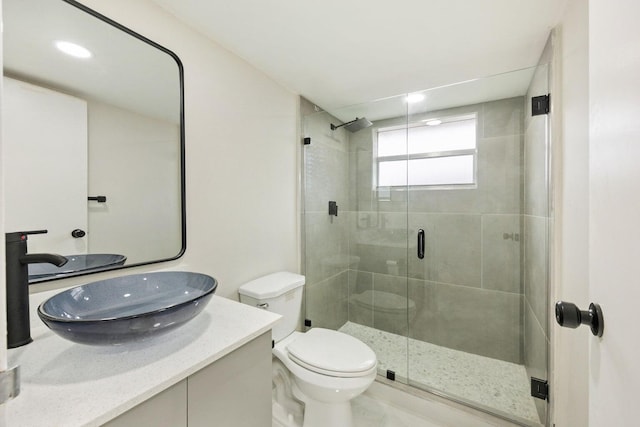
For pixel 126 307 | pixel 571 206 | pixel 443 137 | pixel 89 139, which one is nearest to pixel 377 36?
pixel 443 137

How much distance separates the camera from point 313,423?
1.40m

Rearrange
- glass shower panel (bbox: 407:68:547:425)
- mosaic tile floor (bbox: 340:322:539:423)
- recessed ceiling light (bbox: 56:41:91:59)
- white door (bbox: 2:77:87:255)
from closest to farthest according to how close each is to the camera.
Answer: white door (bbox: 2:77:87:255) < recessed ceiling light (bbox: 56:41:91:59) < mosaic tile floor (bbox: 340:322:539:423) < glass shower panel (bbox: 407:68:547:425)

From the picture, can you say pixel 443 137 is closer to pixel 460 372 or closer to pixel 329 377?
pixel 460 372

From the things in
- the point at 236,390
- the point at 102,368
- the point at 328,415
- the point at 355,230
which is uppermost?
the point at 355,230

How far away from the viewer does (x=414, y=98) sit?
209 centimetres

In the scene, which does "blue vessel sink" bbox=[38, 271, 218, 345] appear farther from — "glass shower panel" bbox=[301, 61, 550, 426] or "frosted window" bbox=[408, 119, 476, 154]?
"frosted window" bbox=[408, 119, 476, 154]

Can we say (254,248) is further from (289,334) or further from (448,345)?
(448,345)

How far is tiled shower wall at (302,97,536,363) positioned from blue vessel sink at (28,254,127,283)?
1375mm

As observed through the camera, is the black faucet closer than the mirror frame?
Yes

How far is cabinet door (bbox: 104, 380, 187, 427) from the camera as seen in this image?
593mm

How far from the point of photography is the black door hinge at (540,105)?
1421mm

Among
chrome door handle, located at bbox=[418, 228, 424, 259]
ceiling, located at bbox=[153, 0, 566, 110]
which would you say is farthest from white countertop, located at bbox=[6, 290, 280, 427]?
→ chrome door handle, located at bbox=[418, 228, 424, 259]

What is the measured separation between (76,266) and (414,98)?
2.31 meters

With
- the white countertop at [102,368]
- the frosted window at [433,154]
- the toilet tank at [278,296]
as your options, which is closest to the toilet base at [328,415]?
the toilet tank at [278,296]
